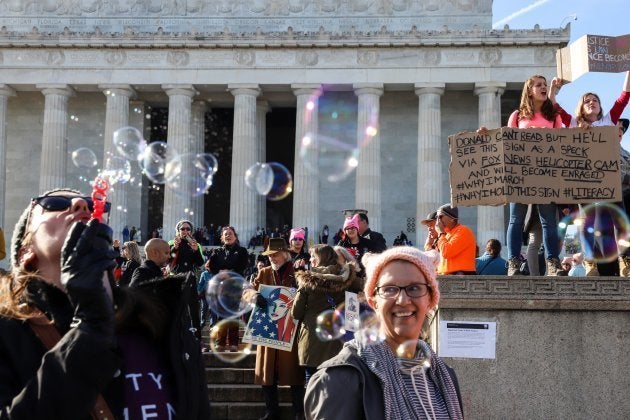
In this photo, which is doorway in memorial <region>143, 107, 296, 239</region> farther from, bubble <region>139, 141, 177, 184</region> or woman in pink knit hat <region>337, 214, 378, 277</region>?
woman in pink knit hat <region>337, 214, 378, 277</region>

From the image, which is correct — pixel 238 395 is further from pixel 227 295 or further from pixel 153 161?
pixel 153 161

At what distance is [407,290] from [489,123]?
44.2 m

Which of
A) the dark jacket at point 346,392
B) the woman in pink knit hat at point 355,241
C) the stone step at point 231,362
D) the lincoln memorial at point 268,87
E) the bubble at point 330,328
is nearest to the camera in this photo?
the dark jacket at point 346,392

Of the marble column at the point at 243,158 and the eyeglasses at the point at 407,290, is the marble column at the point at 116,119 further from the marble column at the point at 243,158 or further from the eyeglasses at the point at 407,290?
the eyeglasses at the point at 407,290

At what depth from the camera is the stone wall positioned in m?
9.10

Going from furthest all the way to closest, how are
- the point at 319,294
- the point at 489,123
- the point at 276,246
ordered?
the point at 489,123
the point at 276,246
the point at 319,294

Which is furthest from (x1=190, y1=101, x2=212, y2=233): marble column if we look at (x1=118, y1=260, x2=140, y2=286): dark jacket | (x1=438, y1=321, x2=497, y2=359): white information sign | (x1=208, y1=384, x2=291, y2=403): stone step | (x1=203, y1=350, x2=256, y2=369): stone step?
(x1=438, y1=321, x2=497, y2=359): white information sign

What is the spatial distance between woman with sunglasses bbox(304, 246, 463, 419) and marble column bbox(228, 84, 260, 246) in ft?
140

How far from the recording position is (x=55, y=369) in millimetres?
3090

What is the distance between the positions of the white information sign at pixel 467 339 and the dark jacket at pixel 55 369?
6.35m

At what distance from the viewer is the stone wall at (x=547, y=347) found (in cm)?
910

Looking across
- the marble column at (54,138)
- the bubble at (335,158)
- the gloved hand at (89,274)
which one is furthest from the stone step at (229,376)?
the marble column at (54,138)

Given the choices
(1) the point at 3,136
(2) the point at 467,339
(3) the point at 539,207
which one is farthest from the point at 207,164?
(1) the point at 3,136

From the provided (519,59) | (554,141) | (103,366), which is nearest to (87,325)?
(103,366)
